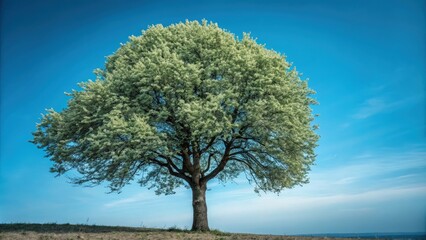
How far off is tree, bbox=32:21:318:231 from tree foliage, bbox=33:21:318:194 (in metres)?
0.08

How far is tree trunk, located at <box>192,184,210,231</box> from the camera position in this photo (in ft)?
106

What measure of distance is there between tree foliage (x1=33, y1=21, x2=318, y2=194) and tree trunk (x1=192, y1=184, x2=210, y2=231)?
92 centimetres

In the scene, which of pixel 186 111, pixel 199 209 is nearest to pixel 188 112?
pixel 186 111

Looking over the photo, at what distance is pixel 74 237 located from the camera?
2498cm

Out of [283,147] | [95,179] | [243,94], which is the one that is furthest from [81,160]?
[283,147]

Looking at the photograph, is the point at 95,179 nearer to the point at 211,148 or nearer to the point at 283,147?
the point at 211,148

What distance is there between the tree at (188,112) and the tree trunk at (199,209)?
8cm

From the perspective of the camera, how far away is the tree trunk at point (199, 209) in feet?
106

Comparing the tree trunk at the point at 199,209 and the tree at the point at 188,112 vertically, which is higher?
the tree at the point at 188,112

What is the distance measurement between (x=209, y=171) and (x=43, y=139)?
14.7m

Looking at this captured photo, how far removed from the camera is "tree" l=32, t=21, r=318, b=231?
2844 cm

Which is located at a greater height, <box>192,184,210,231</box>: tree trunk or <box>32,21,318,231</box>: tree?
<box>32,21,318,231</box>: tree

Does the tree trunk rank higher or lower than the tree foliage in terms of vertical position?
lower

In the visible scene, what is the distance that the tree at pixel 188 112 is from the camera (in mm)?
28438
